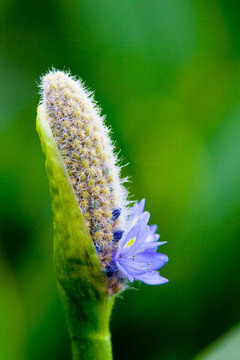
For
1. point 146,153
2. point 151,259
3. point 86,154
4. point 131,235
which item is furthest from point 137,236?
point 146,153

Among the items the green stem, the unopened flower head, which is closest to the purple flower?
the unopened flower head

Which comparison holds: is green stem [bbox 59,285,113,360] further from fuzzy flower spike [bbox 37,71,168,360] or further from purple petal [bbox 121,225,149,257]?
purple petal [bbox 121,225,149,257]

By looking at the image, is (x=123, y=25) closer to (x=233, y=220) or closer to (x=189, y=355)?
(x=233, y=220)

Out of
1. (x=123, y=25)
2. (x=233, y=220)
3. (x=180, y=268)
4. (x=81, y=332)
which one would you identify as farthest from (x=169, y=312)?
(x=123, y=25)

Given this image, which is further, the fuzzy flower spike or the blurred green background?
the blurred green background

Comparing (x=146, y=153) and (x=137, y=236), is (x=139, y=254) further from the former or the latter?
(x=146, y=153)

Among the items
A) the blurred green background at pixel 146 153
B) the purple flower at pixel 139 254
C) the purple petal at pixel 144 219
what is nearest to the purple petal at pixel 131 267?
the purple flower at pixel 139 254

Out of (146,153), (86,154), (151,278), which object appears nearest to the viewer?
(86,154)

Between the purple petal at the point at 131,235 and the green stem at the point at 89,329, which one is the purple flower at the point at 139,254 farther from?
the green stem at the point at 89,329
